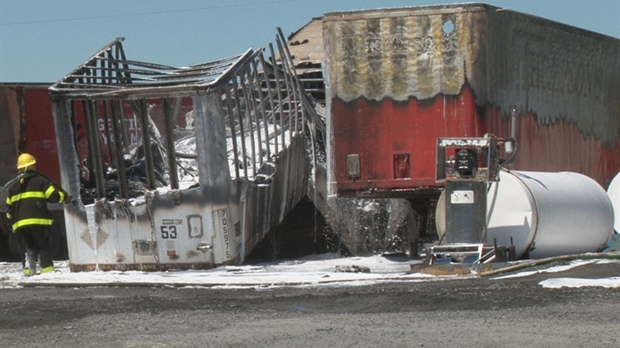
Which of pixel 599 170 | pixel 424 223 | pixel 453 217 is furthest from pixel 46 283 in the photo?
pixel 599 170

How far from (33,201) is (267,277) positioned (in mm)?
3645

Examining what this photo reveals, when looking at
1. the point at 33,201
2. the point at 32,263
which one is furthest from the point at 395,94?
the point at 32,263

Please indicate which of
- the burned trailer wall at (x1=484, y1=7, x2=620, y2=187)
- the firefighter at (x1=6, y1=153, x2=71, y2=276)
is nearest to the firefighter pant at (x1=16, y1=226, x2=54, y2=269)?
the firefighter at (x1=6, y1=153, x2=71, y2=276)

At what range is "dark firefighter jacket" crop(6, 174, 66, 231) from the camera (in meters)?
15.1

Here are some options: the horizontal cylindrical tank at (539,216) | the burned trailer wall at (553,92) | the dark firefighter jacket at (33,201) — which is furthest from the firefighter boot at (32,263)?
the burned trailer wall at (553,92)

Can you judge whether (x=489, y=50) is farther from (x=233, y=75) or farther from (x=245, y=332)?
(x=245, y=332)

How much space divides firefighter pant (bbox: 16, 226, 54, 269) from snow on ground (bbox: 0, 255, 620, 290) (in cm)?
24

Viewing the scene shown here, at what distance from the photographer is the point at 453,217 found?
44.3ft

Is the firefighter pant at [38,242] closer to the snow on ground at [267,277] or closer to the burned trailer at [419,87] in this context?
the snow on ground at [267,277]

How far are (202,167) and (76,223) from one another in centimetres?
197

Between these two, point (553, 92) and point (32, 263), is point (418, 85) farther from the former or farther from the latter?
point (32, 263)

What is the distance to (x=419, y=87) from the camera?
15.0 m

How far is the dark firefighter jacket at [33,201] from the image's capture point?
49.4 ft

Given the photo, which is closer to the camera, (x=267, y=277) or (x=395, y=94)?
(x=267, y=277)
